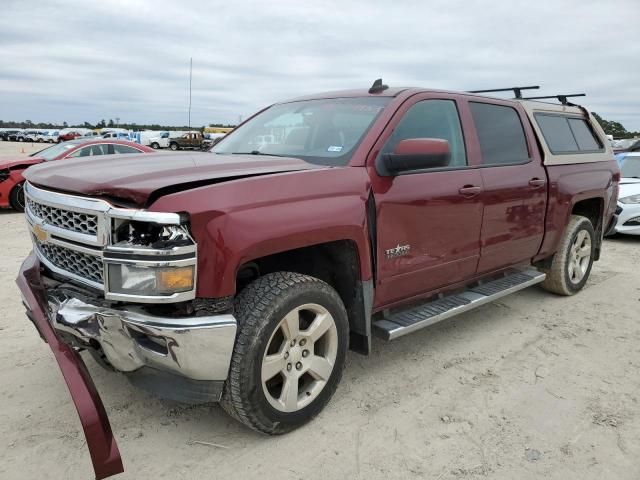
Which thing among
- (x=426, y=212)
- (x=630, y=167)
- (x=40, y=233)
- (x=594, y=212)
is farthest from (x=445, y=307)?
(x=630, y=167)

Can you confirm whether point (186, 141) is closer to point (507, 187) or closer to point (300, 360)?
point (507, 187)

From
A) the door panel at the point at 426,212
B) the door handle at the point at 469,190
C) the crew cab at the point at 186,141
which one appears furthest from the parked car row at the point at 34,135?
the door handle at the point at 469,190

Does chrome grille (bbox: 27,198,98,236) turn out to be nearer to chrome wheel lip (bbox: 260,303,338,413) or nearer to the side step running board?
chrome wheel lip (bbox: 260,303,338,413)

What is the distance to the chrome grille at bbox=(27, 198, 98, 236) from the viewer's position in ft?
8.02

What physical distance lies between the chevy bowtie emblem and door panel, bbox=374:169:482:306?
71.0 inches

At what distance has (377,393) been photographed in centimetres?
327

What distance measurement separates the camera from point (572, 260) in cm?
530

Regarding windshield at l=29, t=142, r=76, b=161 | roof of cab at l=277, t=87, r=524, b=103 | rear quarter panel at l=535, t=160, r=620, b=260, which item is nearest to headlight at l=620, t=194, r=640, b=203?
rear quarter panel at l=535, t=160, r=620, b=260

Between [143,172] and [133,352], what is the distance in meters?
0.87

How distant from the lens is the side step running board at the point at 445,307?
3.26 metres

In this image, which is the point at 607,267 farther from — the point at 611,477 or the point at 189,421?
the point at 189,421

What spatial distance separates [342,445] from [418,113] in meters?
2.14

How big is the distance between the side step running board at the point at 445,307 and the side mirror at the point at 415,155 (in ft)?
3.14

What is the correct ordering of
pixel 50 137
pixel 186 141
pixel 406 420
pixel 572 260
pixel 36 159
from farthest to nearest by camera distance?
pixel 50 137 → pixel 186 141 → pixel 36 159 → pixel 572 260 → pixel 406 420
